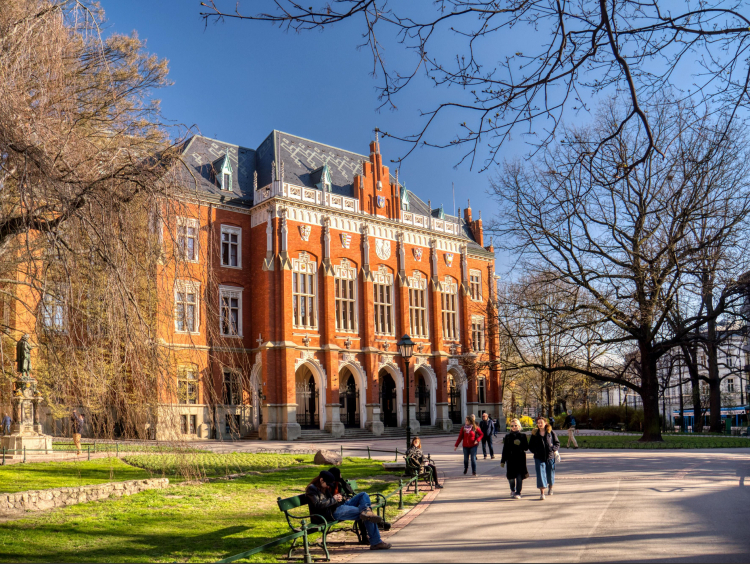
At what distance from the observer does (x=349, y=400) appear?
44.2m

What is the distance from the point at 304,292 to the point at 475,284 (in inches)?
626

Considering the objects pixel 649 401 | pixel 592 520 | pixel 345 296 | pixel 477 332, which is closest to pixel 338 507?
pixel 592 520

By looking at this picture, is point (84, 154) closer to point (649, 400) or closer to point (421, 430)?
point (649, 400)

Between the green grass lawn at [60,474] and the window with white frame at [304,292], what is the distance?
17.2 meters

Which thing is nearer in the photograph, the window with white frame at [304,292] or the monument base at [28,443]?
the monument base at [28,443]

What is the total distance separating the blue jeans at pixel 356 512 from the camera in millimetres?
8469

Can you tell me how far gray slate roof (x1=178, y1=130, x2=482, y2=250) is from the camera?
1479 inches

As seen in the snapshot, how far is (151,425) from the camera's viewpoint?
10.1m

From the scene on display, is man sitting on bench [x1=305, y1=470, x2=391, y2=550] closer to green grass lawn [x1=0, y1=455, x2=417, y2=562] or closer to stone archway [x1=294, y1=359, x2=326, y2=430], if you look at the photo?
green grass lawn [x1=0, y1=455, x2=417, y2=562]

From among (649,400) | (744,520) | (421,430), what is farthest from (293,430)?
(744,520)

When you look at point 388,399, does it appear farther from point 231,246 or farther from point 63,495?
point 63,495

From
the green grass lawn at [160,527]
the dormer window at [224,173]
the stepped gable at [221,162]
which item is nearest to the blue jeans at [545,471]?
the green grass lawn at [160,527]

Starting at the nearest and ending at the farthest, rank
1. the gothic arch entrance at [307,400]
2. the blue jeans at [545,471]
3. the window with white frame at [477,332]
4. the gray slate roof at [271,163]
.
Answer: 1. the blue jeans at [545,471]
2. the gray slate roof at [271,163]
3. the gothic arch entrance at [307,400]
4. the window with white frame at [477,332]

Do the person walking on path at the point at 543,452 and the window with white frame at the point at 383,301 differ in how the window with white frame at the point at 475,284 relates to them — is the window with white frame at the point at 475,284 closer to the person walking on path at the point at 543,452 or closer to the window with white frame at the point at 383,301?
the window with white frame at the point at 383,301
